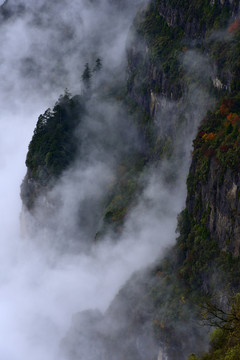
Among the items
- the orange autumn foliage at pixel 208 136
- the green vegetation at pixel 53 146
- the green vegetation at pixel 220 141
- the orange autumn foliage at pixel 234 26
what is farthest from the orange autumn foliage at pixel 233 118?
the green vegetation at pixel 53 146

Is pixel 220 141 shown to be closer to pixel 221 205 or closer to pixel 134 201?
pixel 221 205

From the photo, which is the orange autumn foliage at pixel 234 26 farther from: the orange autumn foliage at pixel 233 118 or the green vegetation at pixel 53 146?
the green vegetation at pixel 53 146

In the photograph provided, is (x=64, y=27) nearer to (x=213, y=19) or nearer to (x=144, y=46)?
(x=144, y=46)

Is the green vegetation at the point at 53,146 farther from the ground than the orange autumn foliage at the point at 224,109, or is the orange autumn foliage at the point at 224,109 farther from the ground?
the green vegetation at the point at 53,146

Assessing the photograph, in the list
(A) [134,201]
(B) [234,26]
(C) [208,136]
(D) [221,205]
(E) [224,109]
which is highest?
(A) [134,201]

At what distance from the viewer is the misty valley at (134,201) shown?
54.7 m

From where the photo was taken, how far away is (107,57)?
11669 cm

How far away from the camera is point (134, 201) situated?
270ft

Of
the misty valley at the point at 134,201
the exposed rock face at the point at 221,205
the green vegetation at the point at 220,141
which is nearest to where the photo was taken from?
the exposed rock face at the point at 221,205

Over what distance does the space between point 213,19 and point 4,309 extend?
53.3 metres

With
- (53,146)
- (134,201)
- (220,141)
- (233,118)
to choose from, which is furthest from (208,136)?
(53,146)

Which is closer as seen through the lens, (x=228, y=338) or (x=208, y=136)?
(x=228, y=338)

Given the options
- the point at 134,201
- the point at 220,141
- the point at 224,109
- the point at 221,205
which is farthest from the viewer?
the point at 134,201

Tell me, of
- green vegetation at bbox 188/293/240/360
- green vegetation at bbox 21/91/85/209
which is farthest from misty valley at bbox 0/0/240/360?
green vegetation at bbox 21/91/85/209
